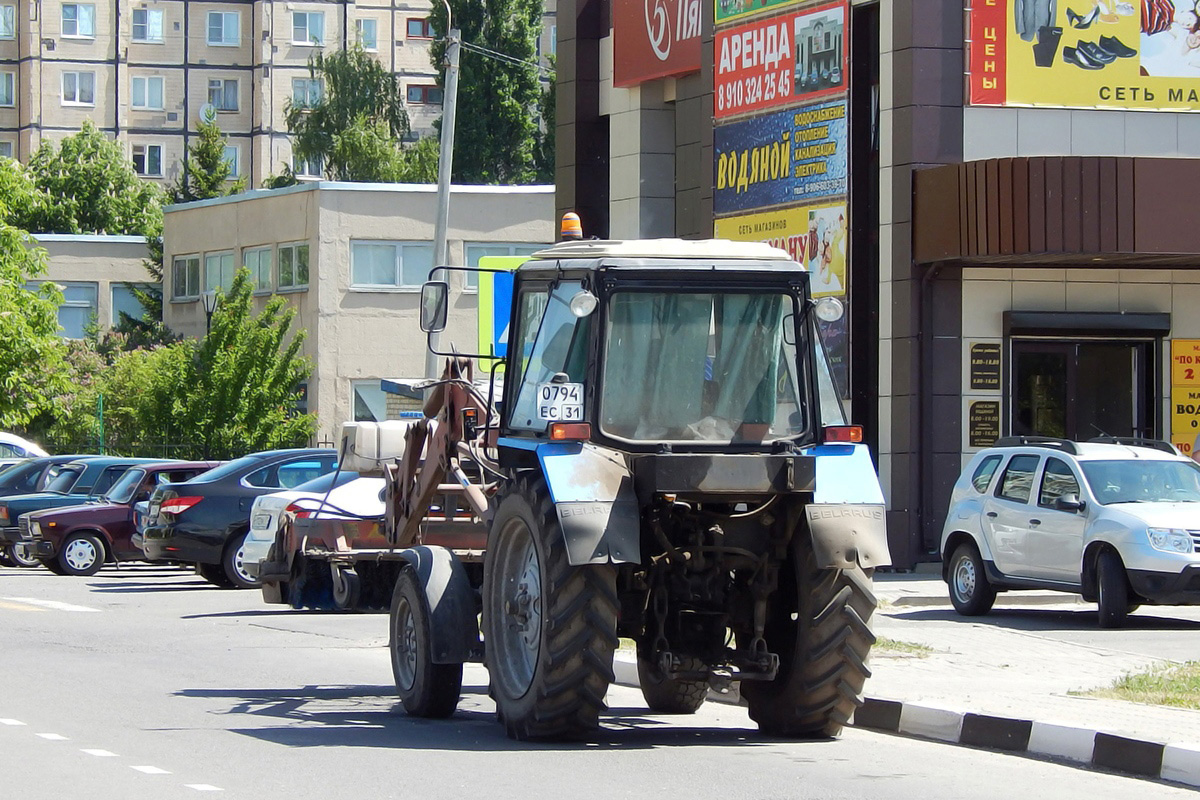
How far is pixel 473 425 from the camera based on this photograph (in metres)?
12.0

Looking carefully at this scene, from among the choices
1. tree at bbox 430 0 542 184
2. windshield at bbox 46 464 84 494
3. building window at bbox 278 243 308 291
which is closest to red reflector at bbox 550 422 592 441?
windshield at bbox 46 464 84 494

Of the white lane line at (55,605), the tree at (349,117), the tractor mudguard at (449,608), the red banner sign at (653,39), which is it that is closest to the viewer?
the tractor mudguard at (449,608)

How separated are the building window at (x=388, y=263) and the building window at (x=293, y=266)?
140cm

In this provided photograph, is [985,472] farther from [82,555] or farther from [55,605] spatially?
[82,555]

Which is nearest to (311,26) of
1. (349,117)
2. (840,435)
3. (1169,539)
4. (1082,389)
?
(349,117)

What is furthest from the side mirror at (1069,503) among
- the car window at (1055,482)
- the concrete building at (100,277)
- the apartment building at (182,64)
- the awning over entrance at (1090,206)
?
the apartment building at (182,64)

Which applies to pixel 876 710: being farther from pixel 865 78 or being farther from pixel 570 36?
pixel 570 36

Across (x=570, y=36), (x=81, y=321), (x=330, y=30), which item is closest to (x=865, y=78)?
(x=570, y=36)

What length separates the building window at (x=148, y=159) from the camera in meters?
88.6

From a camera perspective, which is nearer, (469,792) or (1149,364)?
(469,792)

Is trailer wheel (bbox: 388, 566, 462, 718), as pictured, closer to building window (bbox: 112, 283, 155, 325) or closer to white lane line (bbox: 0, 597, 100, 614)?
white lane line (bbox: 0, 597, 100, 614)

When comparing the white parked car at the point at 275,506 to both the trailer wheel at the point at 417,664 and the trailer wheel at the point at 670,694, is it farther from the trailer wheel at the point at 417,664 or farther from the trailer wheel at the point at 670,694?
the trailer wheel at the point at 670,694

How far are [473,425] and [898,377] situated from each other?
1207cm

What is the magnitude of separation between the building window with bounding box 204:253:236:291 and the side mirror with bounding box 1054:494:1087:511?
3845 cm
